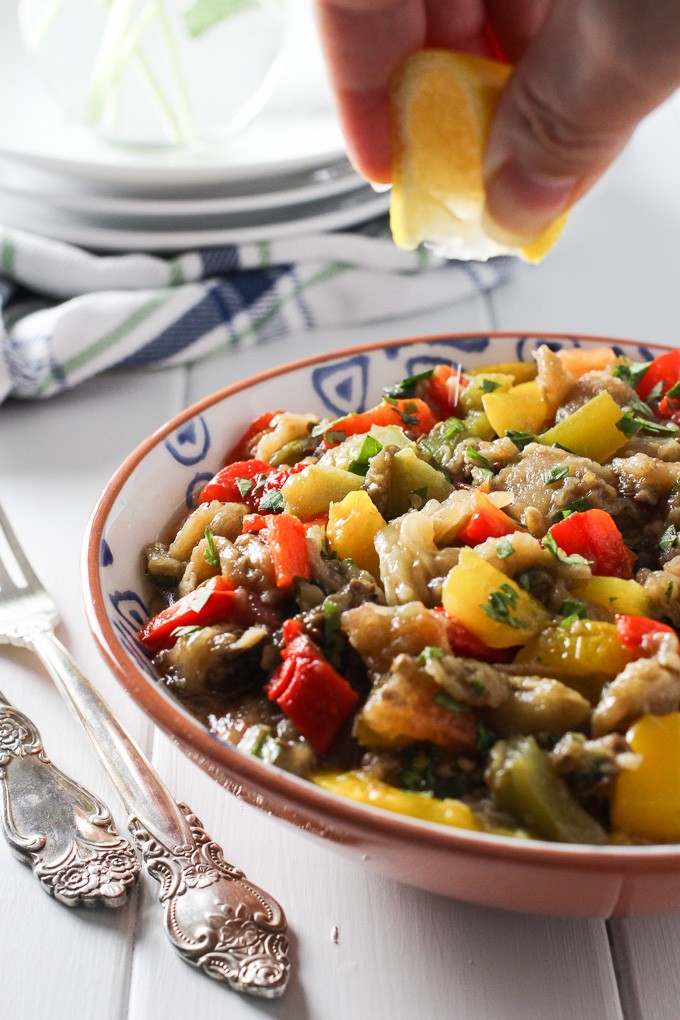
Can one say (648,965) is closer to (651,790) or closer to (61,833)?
(651,790)

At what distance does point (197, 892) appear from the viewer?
8.17ft

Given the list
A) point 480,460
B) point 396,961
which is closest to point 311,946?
point 396,961

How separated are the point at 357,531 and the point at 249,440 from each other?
2.80ft

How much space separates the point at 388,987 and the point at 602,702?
80 cm

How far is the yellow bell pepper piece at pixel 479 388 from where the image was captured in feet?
11.6

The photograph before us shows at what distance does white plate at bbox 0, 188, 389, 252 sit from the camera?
16.9 ft

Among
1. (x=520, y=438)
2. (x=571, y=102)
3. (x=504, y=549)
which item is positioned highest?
(x=571, y=102)

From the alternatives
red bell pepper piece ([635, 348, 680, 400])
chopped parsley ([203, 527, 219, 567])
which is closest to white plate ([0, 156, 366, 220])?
red bell pepper piece ([635, 348, 680, 400])

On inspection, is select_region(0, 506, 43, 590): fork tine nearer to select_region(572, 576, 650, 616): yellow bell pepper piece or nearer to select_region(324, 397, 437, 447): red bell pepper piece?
select_region(324, 397, 437, 447): red bell pepper piece

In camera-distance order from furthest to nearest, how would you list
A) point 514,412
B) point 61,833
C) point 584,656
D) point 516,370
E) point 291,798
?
1. point 516,370
2. point 514,412
3. point 61,833
4. point 584,656
5. point 291,798

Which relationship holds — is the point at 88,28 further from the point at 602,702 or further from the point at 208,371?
the point at 602,702

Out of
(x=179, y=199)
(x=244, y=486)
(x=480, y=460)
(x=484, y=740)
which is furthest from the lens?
(x=179, y=199)

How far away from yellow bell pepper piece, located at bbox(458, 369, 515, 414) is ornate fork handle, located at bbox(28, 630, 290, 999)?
5.08ft

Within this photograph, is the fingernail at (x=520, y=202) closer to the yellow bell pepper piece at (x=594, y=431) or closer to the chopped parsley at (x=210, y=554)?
the yellow bell pepper piece at (x=594, y=431)
